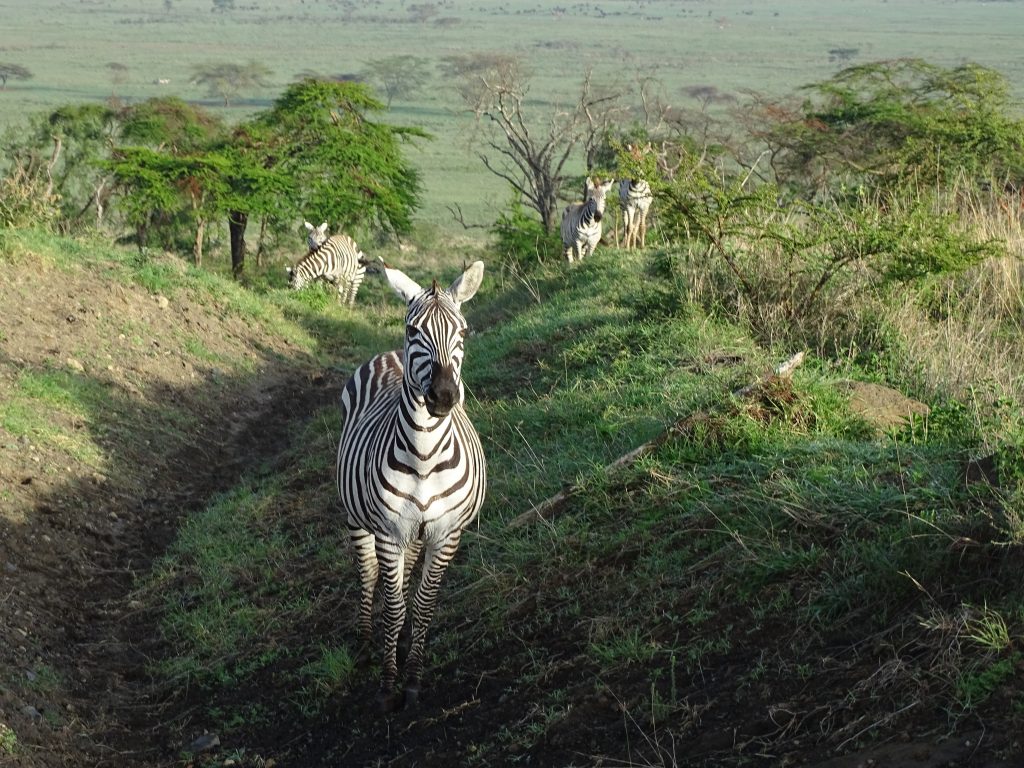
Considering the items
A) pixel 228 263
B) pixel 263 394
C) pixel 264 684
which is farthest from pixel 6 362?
pixel 228 263

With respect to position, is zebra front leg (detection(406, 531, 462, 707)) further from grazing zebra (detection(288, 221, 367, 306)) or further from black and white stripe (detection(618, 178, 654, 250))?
grazing zebra (detection(288, 221, 367, 306))

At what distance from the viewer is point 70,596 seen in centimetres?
703

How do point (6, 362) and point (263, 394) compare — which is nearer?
point (6, 362)

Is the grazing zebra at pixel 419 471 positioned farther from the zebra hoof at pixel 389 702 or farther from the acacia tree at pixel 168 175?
the acacia tree at pixel 168 175

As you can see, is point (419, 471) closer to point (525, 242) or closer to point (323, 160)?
point (525, 242)

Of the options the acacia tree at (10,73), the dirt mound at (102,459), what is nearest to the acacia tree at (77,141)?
the dirt mound at (102,459)

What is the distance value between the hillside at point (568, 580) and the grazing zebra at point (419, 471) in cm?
37

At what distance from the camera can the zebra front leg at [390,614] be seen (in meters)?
5.41

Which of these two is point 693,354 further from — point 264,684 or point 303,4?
point 303,4

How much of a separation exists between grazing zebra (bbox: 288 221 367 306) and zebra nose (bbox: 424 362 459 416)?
14.5 metres

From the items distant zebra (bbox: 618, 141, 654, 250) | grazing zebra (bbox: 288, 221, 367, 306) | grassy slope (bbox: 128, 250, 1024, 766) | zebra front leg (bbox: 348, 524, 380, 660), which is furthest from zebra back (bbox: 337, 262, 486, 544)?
grazing zebra (bbox: 288, 221, 367, 306)

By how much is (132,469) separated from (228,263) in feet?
49.0

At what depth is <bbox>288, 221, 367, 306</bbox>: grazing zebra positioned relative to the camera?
1973 cm

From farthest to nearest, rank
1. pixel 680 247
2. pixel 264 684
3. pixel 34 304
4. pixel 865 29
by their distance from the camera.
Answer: pixel 865 29 < pixel 680 247 < pixel 34 304 < pixel 264 684
